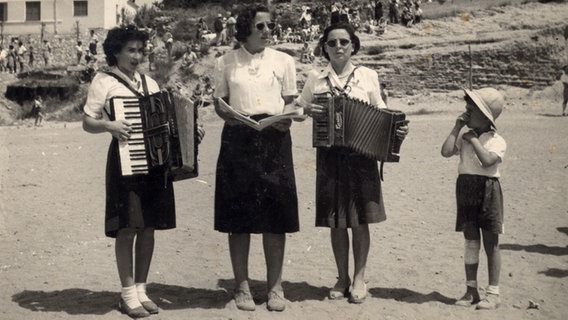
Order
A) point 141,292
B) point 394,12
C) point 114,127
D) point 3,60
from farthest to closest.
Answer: point 3,60
point 394,12
point 141,292
point 114,127

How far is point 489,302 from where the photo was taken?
5.76m

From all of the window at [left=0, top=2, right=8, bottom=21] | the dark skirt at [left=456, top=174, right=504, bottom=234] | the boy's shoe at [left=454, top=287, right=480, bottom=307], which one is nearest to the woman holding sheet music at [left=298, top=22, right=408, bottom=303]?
the dark skirt at [left=456, top=174, right=504, bottom=234]

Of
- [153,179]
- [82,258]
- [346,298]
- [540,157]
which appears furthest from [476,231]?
[540,157]

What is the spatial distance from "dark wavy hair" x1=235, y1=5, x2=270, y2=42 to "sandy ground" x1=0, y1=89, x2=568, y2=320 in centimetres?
202

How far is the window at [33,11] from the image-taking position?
48719 millimetres

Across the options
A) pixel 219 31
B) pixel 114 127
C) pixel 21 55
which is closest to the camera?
pixel 114 127

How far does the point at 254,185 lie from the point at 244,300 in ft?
2.85

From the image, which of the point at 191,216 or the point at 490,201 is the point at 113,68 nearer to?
the point at 490,201

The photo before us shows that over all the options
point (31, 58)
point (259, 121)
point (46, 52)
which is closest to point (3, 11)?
point (46, 52)

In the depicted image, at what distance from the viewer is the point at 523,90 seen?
29438 millimetres

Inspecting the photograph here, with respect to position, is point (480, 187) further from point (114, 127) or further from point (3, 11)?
point (3, 11)

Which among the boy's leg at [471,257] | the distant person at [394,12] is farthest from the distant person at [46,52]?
the boy's leg at [471,257]

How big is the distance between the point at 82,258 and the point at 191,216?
253cm

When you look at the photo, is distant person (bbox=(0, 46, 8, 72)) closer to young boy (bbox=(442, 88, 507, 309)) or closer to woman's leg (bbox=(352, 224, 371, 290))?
woman's leg (bbox=(352, 224, 371, 290))
